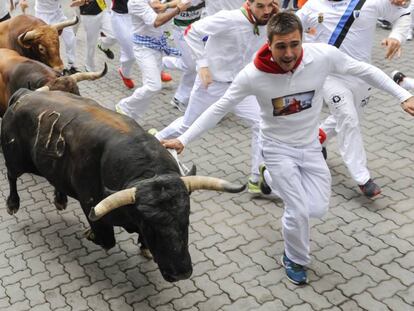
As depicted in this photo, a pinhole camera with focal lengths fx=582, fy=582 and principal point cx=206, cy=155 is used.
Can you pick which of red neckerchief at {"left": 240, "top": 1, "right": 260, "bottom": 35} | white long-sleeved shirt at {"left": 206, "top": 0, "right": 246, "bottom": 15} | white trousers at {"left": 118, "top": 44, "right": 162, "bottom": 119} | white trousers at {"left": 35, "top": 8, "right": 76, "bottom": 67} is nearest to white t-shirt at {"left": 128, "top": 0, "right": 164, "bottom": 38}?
white trousers at {"left": 118, "top": 44, "right": 162, "bottom": 119}

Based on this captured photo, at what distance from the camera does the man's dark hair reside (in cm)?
438

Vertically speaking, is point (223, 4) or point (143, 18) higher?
point (223, 4)

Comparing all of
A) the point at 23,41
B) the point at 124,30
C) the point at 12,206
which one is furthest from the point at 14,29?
the point at 12,206

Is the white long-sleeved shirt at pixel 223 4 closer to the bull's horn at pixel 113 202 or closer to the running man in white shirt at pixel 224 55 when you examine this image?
the running man in white shirt at pixel 224 55

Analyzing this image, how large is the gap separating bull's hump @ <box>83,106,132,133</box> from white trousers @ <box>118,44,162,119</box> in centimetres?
260

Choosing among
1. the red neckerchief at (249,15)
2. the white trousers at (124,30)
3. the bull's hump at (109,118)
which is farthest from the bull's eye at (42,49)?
the red neckerchief at (249,15)

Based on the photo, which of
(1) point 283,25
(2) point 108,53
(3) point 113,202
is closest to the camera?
(3) point 113,202

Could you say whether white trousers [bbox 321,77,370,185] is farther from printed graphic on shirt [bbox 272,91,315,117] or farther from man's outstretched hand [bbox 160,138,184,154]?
man's outstretched hand [bbox 160,138,184,154]

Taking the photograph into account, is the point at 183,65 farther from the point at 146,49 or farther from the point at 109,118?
the point at 109,118

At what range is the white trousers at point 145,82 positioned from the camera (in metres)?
7.68

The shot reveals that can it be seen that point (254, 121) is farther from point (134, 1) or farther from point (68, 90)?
point (134, 1)

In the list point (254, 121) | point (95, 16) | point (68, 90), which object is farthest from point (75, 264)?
point (95, 16)

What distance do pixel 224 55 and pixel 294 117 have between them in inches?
71.3

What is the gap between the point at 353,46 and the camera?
6.06 meters
